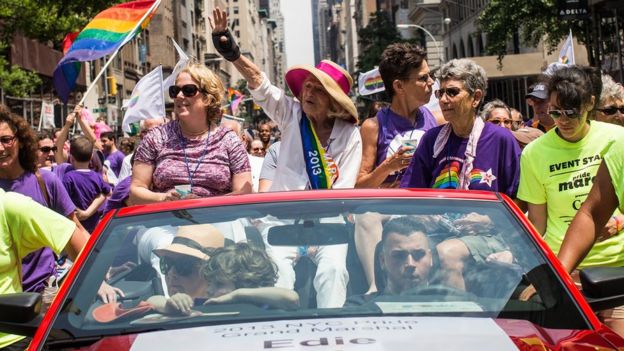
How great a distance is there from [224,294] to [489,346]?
3.34ft

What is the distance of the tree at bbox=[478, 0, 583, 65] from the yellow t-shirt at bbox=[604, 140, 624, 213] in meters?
32.5

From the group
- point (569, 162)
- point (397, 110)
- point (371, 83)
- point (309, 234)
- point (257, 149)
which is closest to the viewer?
point (309, 234)

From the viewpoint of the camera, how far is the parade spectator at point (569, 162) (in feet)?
18.4

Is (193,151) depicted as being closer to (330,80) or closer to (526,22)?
(330,80)

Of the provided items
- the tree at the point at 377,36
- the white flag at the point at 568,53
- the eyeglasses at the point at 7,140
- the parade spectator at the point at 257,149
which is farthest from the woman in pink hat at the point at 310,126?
the tree at the point at 377,36

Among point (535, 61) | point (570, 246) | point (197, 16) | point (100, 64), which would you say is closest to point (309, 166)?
point (570, 246)

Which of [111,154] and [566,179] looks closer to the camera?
[566,179]

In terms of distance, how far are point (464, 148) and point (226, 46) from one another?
1800 millimetres

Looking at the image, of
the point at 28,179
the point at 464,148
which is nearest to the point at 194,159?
the point at 28,179

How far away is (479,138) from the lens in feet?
20.2

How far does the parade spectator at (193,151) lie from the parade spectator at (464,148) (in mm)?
1171

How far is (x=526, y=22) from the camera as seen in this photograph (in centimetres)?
4000

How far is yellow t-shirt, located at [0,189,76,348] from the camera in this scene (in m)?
4.61

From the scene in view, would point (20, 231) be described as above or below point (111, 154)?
above
